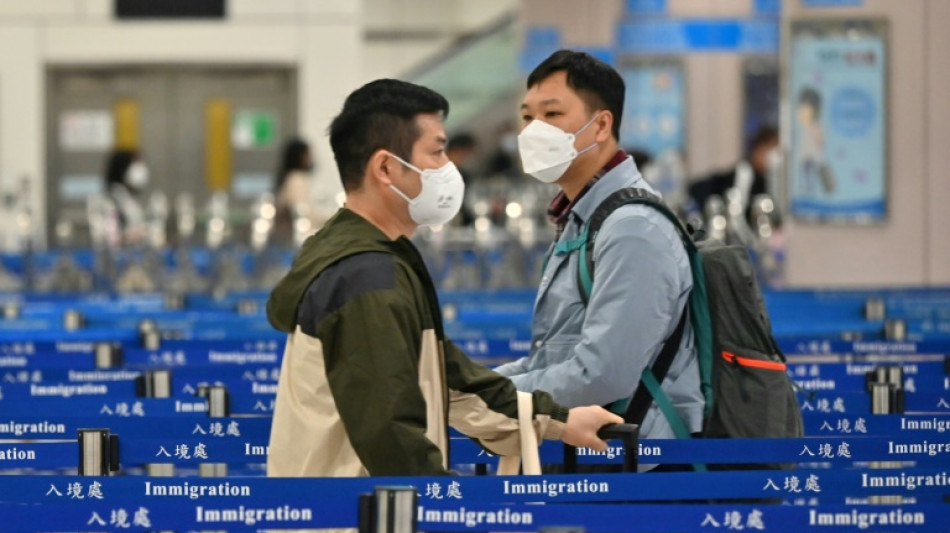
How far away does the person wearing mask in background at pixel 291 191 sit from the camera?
16094mm

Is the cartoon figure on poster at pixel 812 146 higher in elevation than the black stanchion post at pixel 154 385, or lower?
higher

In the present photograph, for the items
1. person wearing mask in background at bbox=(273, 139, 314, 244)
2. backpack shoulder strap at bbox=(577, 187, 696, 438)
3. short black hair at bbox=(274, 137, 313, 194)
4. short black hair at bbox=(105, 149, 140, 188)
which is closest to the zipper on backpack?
backpack shoulder strap at bbox=(577, 187, 696, 438)

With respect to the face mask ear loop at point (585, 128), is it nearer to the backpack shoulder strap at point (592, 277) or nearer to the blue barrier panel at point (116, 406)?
the backpack shoulder strap at point (592, 277)

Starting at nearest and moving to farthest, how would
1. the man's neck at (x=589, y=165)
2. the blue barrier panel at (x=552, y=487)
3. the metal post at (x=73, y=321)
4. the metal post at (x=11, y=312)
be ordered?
the blue barrier panel at (x=552, y=487) → the man's neck at (x=589, y=165) → the metal post at (x=73, y=321) → the metal post at (x=11, y=312)

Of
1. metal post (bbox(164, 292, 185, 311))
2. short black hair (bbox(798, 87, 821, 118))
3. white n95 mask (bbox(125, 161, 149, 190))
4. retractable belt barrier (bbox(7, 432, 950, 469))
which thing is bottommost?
metal post (bbox(164, 292, 185, 311))

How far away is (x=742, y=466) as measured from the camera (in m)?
4.47

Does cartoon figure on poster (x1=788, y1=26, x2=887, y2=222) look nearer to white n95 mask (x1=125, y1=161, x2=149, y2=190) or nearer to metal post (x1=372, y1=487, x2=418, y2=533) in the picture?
white n95 mask (x1=125, y1=161, x2=149, y2=190)

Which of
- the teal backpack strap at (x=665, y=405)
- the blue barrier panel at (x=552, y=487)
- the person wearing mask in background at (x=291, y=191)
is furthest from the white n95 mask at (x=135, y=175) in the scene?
the blue barrier panel at (x=552, y=487)

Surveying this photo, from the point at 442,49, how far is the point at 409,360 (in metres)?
27.8

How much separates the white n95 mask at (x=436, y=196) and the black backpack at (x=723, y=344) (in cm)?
64

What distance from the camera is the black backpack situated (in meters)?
4.38

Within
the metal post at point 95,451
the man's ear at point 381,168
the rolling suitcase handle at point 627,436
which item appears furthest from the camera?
the metal post at point 95,451

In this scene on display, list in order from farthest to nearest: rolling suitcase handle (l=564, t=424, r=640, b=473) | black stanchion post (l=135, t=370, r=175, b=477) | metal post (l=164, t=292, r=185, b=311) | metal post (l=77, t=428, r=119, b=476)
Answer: metal post (l=164, t=292, r=185, b=311) < black stanchion post (l=135, t=370, r=175, b=477) < metal post (l=77, t=428, r=119, b=476) < rolling suitcase handle (l=564, t=424, r=640, b=473)

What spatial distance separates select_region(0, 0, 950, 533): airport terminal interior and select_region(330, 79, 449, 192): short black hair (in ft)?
0.36
